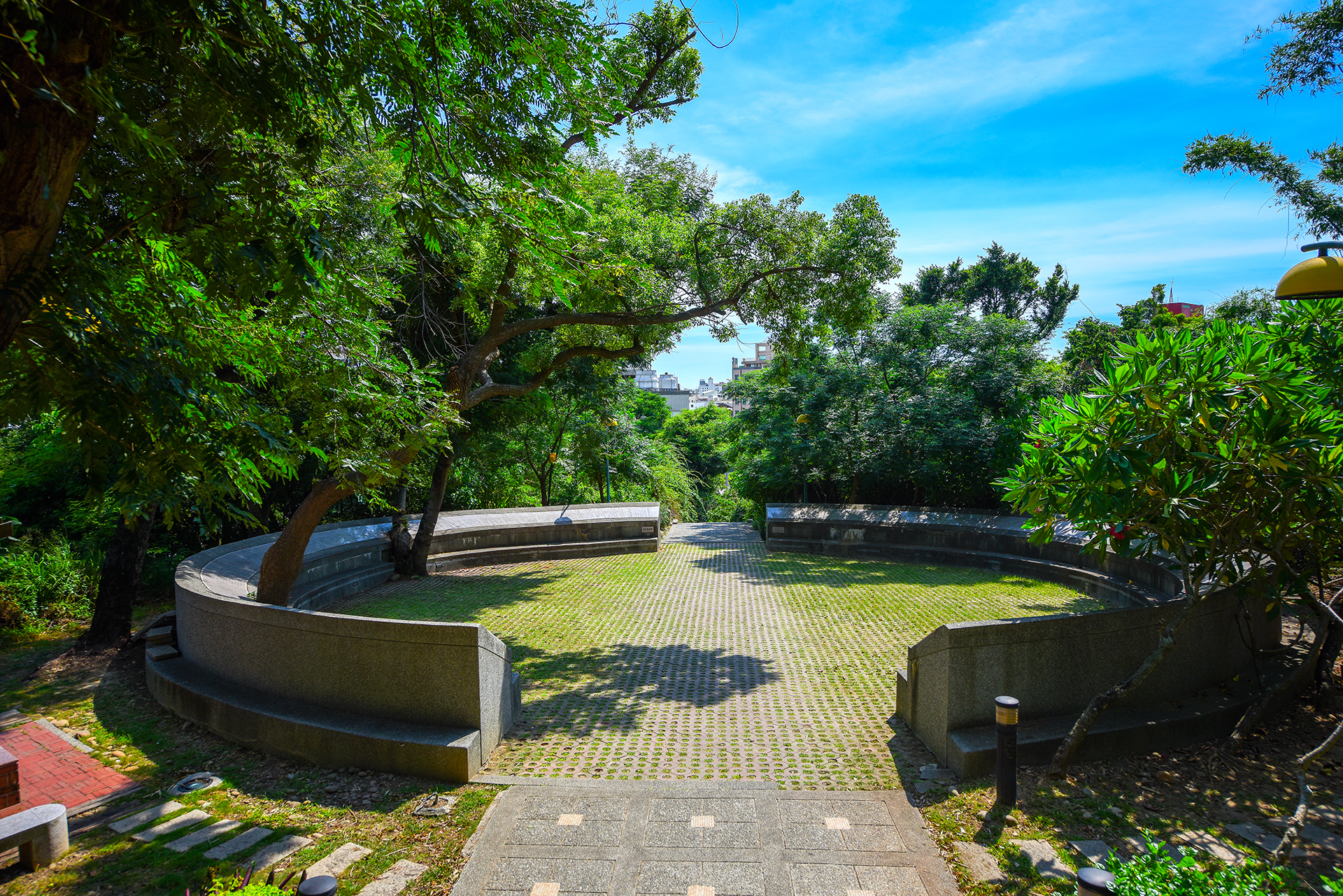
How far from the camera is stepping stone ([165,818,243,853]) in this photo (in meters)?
4.33

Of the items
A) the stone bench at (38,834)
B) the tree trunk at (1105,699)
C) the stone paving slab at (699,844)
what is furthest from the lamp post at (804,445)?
the stone bench at (38,834)

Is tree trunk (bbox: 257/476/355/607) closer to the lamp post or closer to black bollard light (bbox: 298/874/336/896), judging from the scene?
black bollard light (bbox: 298/874/336/896)

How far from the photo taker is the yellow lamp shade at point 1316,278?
158 inches

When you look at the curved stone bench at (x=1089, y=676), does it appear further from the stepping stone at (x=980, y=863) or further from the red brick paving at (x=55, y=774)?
the red brick paving at (x=55, y=774)

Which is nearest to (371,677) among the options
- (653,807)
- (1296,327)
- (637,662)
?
(653,807)

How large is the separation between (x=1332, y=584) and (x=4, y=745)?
11.4 metres

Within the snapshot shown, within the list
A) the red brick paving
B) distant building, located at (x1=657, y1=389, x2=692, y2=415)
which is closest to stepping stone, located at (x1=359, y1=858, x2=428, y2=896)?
the red brick paving

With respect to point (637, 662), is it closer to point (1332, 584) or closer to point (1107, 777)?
point (1107, 777)

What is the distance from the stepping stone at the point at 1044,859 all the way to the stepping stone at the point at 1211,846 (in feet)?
2.67

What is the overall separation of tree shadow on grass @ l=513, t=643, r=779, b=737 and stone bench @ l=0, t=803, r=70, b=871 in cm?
320

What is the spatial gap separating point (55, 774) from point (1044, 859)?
730 centimetres

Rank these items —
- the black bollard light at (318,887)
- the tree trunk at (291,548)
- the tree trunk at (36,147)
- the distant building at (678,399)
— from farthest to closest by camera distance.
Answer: the distant building at (678,399)
the tree trunk at (291,548)
the tree trunk at (36,147)
the black bollard light at (318,887)

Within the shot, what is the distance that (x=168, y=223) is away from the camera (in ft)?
15.0

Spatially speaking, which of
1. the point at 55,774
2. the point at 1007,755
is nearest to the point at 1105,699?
the point at 1007,755
